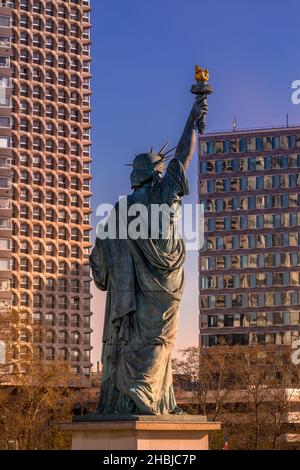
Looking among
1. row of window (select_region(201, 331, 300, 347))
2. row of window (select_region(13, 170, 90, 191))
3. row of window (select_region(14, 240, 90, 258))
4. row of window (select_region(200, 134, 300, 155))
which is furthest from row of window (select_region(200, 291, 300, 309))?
row of window (select_region(13, 170, 90, 191))

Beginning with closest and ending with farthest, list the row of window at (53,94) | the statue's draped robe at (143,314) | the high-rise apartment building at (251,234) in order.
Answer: the statue's draped robe at (143,314) < the high-rise apartment building at (251,234) < the row of window at (53,94)

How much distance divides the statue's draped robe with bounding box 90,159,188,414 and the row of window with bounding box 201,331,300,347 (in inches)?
5267

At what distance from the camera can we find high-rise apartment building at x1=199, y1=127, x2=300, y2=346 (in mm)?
161875

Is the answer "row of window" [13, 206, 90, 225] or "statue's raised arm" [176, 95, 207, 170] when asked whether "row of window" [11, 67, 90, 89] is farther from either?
"statue's raised arm" [176, 95, 207, 170]

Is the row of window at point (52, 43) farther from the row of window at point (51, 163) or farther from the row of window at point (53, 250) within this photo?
Answer: the row of window at point (53, 250)

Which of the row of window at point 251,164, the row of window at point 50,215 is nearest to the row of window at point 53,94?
the row of window at point 50,215

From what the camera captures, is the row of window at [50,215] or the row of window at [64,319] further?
the row of window at [50,215]

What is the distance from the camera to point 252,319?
163 m

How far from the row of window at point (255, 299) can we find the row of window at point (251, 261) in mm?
3525

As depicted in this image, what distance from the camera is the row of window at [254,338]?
16125 cm

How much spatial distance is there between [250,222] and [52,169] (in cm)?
2568

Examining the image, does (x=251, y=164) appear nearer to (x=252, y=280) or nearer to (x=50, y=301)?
(x=252, y=280)

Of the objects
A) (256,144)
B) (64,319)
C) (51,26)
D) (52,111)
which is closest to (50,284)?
(64,319)
